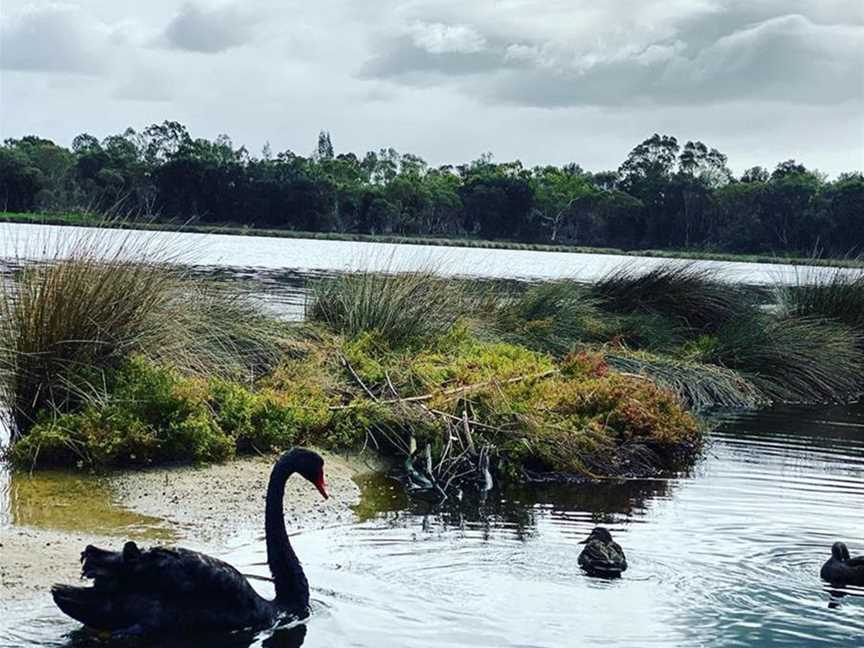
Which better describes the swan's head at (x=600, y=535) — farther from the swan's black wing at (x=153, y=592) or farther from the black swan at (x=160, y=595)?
the swan's black wing at (x=153, y=592)

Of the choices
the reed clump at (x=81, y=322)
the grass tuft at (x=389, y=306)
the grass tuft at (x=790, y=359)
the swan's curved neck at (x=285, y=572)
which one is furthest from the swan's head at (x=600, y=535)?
the grass tuft at (x=790, y=359)

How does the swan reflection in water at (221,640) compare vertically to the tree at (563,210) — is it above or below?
below

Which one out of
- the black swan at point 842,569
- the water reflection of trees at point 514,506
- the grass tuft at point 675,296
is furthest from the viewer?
the grass tuft at point 675,296

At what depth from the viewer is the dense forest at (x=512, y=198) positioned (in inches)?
2479

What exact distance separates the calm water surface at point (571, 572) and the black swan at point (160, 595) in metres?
0.14

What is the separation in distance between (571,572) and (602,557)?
0.26m

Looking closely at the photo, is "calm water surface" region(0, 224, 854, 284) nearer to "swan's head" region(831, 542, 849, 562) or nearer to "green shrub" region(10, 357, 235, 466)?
"green shrub" region(10, 357, 235, 466)

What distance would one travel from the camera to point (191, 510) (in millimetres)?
10117

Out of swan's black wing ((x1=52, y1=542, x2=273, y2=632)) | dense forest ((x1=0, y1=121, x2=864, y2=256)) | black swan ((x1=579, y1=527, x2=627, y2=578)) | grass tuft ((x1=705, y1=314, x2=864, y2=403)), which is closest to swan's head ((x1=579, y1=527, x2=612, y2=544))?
black swan ((x1=579, y1=527, x2=627, y2=578))

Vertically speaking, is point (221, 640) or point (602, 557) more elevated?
point (602, 557)

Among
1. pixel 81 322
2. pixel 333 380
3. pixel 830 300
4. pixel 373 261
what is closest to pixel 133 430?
pixel 81 322

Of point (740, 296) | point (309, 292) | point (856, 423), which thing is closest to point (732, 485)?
point (856, 423)

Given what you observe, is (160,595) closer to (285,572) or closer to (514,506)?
(285,572)

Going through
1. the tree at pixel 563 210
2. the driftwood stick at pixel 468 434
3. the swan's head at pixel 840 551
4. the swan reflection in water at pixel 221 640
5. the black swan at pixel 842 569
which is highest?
the tree at pixel 563 210
